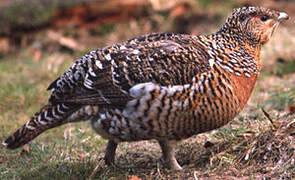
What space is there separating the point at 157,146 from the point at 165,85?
146 centimetres

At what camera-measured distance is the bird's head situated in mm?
4527

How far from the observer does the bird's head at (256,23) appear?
4.53 metres

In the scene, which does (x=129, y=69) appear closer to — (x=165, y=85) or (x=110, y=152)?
(x=165, y=85)

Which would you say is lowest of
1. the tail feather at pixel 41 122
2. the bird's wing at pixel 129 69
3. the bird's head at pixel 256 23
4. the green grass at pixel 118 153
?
the green grass at pixel 118 153

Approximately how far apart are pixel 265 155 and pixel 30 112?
3.50 meters

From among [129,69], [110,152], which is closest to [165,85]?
[129,69]

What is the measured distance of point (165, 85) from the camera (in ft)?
13.6

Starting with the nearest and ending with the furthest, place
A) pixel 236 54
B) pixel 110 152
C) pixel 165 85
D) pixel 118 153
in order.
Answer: pixel 165 85
pixel 236 54
pixel 110 152
pixel 118 153

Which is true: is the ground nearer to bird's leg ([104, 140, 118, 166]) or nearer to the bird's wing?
bird's leg ([104, 140, 118, 166])

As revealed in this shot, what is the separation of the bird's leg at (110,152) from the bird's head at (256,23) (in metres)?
1.59

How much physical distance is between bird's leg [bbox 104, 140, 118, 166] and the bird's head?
5.20ft

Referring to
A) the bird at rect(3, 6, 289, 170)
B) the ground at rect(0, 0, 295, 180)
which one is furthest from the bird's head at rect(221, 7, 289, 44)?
the ground at rect(0, 0, 295, 180)

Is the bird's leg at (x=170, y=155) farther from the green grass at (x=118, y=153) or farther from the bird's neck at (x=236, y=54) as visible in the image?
the bird's neck at (x=236, y=54)

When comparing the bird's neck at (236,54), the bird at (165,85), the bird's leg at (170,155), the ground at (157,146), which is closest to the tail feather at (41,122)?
the bird at (165,85)
